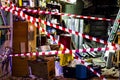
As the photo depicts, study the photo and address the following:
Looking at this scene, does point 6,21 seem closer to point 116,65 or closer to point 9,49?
point 9,49

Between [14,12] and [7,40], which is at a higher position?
[14,12]

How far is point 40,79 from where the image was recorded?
529 cm

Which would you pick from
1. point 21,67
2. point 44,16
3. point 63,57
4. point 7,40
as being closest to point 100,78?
point 63,57

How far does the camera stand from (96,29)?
10.3 meters

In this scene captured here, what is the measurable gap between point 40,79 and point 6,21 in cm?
132

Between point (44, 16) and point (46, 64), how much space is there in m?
2.39

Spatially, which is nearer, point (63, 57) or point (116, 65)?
point (63, 57)

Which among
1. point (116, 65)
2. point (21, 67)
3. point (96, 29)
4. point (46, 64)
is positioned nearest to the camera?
point (46, 64)

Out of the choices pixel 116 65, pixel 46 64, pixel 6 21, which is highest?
pixel 6 21

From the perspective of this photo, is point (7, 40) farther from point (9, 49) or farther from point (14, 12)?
point (14, 12)

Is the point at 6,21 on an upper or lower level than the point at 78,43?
upper

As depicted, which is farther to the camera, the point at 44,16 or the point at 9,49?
the point at 44,16

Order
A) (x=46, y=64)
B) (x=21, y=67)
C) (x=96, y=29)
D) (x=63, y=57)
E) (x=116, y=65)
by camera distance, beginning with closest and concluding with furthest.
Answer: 1. (x=46, y=64)
2. (x=21, y=67)
3. (x=63, y=57)
4. (x=116, y=65)
5. (x=96, y=29)

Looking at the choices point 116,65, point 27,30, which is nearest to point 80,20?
point 116,65
